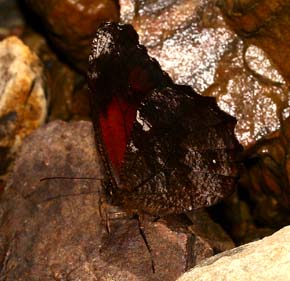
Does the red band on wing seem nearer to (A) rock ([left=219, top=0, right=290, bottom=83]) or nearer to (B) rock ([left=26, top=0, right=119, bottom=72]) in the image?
(A) rock ([left=219, top=0, right=290, bottom=83])

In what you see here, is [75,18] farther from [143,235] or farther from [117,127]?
[143,235]

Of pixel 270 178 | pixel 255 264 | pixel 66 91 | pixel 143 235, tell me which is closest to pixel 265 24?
pixel 270 178

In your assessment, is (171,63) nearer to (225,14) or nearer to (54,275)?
(225,14)

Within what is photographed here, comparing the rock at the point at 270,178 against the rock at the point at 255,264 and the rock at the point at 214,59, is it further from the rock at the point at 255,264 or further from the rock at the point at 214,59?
the rock at the point at 255,264

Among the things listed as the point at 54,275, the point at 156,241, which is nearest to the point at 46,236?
the point at 54,275

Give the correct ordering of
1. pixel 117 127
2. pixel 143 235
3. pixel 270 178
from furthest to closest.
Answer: pixel 270 178 < pixel 143 235 < pixel 117 127

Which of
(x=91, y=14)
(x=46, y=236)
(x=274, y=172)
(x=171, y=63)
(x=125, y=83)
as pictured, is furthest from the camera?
(x=91, y=14)

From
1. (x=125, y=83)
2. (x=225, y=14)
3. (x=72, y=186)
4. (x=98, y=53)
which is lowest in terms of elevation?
(x=72, y=186)
